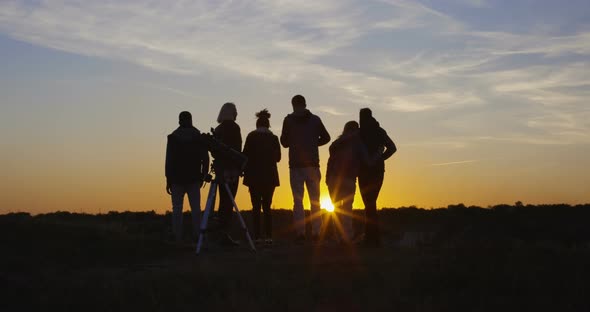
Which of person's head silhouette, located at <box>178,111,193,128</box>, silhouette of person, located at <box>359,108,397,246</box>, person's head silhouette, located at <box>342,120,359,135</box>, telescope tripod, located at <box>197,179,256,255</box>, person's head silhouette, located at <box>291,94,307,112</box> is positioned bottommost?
telescope tripod, located at <box>197,179,256,255</box>

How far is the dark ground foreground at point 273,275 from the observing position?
8742 mm

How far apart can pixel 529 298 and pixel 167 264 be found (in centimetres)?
553

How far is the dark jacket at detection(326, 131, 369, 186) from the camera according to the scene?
585 inches

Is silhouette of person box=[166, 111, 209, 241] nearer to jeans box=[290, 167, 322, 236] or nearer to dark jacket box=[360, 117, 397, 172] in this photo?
jeans box=[290, 167, 322, 236]

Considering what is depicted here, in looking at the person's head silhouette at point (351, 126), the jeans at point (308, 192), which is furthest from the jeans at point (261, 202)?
the person's head silhouette at point (351, 126)

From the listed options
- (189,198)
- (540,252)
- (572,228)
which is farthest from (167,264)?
(572,228)

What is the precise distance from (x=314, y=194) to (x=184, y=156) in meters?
2.48

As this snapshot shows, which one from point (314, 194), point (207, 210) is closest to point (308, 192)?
point (314, 194)

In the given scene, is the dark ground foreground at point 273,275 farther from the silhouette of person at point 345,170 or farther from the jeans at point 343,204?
the silhouette of person at point 345,170

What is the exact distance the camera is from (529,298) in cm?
901

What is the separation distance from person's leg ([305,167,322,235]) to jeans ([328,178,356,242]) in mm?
275

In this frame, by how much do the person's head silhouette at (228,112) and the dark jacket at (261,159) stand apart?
1.65ft

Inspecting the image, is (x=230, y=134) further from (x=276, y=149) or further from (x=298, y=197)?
(x=298, y=197)

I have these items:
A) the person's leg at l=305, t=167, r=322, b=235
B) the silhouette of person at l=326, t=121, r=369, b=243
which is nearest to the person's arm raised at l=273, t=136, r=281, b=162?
the person's leg at l=305, t=167, r=322, b=235
